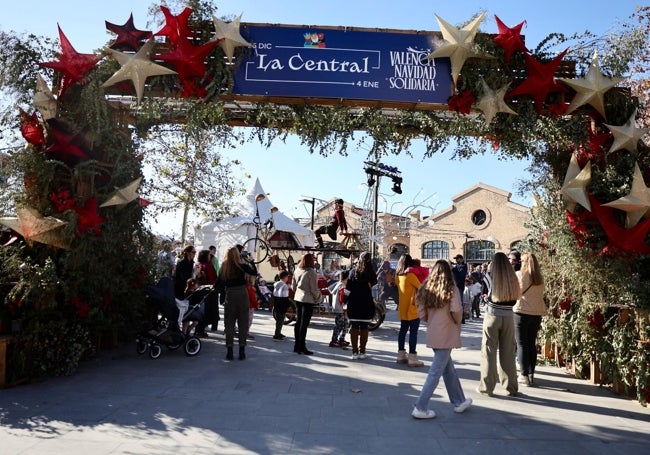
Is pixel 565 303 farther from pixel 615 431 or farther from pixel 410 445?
pixel 410 445

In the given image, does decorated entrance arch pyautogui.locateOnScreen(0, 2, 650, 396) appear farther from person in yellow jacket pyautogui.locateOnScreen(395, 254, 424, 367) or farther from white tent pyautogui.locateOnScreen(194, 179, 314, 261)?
white tent pyautogui.locateOnScreen(194, 179, 314, 261)

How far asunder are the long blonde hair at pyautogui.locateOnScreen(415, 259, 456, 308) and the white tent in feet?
36.9

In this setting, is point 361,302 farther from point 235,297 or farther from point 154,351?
point 154,351

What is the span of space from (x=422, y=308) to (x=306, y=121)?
3.22 meters

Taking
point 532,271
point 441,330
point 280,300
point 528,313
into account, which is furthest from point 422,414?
point 280,300

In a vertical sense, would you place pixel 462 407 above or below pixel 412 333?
below

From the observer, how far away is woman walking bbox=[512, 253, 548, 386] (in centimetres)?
657

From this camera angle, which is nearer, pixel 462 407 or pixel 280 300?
pixel 462 407

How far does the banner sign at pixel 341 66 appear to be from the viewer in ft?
22.8

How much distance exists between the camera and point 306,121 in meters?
7.23

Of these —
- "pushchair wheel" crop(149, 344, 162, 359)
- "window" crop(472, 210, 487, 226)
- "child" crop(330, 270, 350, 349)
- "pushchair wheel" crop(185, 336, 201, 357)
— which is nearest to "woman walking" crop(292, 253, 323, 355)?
"child" crop(330, 270, 350, 349)

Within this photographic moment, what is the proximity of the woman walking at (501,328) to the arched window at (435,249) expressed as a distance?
4050cm

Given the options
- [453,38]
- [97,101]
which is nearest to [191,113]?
[97,101]

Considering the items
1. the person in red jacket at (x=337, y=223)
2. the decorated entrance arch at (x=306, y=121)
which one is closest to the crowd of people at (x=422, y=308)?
the decorated entrance arch at (x=306, y=121)
